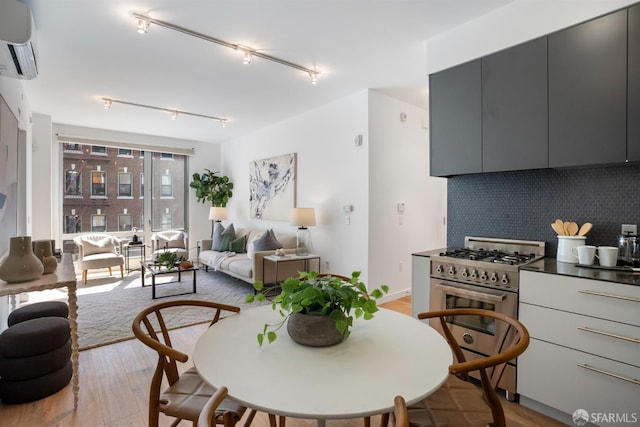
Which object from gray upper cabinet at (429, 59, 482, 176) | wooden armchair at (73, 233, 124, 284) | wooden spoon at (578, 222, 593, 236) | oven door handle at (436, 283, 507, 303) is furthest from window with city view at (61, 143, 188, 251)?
wooden spoon at (578, 222, 593, 236)

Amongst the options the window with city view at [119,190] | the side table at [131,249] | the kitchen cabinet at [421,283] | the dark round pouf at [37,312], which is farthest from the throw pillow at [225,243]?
the kitchen cabinet at [421,283]

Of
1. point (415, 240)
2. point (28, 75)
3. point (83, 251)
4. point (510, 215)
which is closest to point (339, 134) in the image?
point (415, 240)

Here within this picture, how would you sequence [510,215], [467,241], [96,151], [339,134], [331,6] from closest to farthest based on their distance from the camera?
[331,6] → [510,215] → [467,241] → [339,134] → [96,151]

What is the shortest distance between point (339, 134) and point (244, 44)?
1.88 meters

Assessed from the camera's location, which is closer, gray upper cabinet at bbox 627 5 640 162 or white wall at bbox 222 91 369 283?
gray upper cabinet at bbox 627 5 640 162

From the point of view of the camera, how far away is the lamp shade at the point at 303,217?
4605 millimetres

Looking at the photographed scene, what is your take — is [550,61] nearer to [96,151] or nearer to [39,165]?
[39,165]

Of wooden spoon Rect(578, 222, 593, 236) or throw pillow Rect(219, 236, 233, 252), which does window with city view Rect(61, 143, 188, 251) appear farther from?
wooden spoon Rect(578, 222, 593, 236)

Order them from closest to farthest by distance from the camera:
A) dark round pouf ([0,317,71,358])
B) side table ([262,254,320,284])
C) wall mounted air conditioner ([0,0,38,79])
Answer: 1. wall mounted air conditioner ([0,0,38,79])
2. dark round pouf ([0,317,71,358])
3. side table ([262,254,320,284])

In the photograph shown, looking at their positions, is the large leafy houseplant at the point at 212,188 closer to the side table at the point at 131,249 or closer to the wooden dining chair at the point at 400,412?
the side table at the point at 131,249

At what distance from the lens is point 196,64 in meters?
3.40

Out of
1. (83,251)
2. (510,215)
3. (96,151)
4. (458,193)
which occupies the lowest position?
(83,251)

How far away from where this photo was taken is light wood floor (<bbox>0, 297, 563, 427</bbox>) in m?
1.96

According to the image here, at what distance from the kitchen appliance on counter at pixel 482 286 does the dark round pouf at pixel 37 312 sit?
2.99 meters
